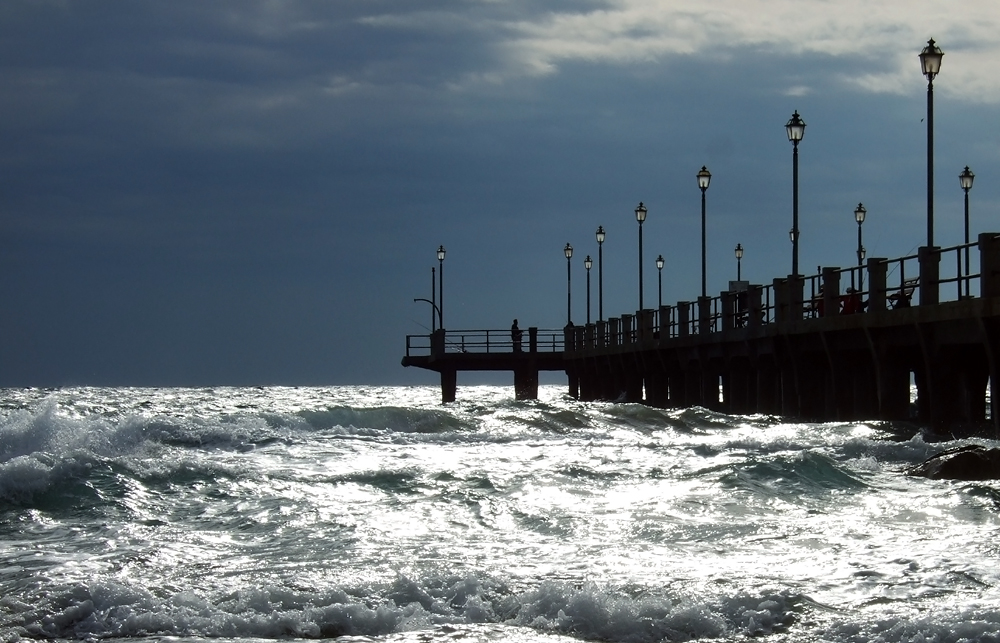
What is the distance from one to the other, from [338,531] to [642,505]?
3.12m

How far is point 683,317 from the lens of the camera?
35219 millimetres

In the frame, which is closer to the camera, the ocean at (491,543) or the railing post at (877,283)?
the ocean at (491,543)

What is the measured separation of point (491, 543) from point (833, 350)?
1511cm

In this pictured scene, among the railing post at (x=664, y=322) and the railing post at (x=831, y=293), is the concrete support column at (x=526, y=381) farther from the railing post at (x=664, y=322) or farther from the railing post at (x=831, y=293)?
the railing post at (x=831, y=293)

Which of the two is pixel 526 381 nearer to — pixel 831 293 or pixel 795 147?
pixel 795 147

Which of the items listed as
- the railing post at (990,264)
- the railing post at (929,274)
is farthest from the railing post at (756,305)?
the railing post at (990,264)

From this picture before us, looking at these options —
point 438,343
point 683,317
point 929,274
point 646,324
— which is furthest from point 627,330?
point 929,274

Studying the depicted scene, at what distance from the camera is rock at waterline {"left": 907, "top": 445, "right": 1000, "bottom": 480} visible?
1378 cm

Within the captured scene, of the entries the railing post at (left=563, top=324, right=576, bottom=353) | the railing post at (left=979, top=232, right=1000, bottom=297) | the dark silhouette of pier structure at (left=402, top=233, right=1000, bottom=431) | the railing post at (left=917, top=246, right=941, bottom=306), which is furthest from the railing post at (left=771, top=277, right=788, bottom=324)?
the railing post at (left=563, top=324, right=576, bottom=353)

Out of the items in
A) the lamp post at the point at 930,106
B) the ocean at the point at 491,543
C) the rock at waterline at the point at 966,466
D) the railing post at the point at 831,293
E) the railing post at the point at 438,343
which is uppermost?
the lamp post at the point at 930,106

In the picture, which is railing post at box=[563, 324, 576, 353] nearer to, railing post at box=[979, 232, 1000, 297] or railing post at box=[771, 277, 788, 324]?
railing post at box=[771, 277, 788, 324]

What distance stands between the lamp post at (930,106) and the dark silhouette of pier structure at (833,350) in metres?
→ 1.18

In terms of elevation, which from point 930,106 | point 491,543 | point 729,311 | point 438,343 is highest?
point 930,106

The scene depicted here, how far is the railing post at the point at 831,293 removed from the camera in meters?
24.0
